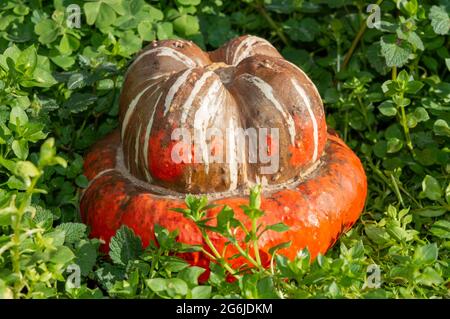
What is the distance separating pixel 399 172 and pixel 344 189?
1.46ft

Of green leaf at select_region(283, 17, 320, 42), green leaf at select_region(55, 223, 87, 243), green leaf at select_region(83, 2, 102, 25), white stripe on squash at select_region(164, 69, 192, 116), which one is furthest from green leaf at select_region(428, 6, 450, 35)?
green leaf at select_region(55, 223, 87, 243)

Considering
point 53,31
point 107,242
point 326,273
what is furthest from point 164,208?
point 53,31

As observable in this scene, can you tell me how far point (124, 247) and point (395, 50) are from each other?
4.33 feet

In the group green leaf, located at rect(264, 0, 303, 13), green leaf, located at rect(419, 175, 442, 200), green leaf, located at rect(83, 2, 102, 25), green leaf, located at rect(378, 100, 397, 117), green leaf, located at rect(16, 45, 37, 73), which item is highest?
green leaf, located at rect(16, 45, 37, 73)

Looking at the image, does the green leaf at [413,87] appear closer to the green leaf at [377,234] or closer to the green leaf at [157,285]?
the green leaf at [377,234]

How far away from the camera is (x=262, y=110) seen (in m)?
2.44

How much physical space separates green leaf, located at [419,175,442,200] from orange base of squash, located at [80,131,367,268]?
0.24 metres

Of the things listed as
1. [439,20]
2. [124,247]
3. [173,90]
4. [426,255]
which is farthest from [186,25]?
[426,255]

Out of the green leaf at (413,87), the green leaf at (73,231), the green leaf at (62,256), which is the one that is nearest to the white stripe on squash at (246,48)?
the green leaf at (413,87)

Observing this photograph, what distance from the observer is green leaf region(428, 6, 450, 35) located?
Answer: 2.97 m

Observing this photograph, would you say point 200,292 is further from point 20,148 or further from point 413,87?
point 413,87

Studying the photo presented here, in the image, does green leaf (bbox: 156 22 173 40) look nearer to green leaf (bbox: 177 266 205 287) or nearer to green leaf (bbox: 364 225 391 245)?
green leaf (bbox: 364 225 391 245)

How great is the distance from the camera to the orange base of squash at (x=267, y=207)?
2.39m

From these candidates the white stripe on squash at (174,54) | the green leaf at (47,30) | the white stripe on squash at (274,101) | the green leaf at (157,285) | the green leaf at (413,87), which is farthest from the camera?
the green leaf at (47,30)
